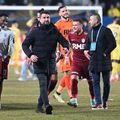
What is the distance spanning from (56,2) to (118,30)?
2471 centimetres

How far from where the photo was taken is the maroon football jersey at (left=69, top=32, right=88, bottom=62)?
741 inches

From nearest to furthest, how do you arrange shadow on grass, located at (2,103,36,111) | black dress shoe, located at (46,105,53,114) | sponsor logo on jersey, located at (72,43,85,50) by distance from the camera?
black dress shoe, located at (46,105,53,114)
shadow on grass, located at (2,103,36,111)
sponsor logo on jersey, located at (72,43,85,50)

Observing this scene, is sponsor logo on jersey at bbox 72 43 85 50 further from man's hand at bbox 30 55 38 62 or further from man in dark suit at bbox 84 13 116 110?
man's hand at bbox 30 55 38 62

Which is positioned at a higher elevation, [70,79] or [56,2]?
[56,2]

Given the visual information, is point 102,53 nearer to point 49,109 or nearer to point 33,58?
point 33,58

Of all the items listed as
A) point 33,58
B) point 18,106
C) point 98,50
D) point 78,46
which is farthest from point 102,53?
point 18,106

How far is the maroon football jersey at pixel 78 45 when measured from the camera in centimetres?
1881

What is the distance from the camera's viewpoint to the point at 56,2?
169 ft

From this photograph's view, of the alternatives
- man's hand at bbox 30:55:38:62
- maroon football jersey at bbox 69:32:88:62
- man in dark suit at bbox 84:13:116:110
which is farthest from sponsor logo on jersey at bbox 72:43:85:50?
man's hand at bbox 30:55:38:62

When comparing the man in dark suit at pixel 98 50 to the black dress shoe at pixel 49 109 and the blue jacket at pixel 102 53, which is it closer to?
the blue jacket at pixel 102 53

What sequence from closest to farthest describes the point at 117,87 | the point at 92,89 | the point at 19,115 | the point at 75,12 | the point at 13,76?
the point at 19,115, the point at 92,89, the point at 117,87, the point at 13,76, the point at 75,12

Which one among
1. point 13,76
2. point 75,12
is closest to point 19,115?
point 13,76

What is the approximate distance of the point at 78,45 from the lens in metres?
18.8

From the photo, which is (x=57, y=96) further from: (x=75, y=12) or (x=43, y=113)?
(x=75, y=12)
